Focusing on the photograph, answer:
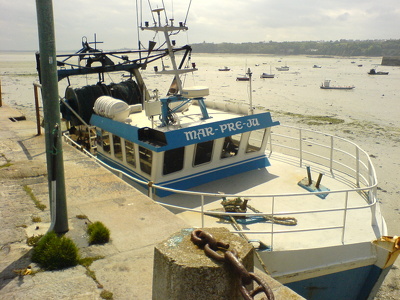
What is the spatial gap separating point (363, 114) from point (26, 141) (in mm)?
29582

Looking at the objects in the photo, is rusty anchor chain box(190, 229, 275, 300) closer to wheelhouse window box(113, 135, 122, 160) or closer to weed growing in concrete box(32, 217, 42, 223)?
weed growing in concrete box(32, 217, 42, 223)

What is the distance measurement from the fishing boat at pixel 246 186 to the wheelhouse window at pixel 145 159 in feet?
0.16

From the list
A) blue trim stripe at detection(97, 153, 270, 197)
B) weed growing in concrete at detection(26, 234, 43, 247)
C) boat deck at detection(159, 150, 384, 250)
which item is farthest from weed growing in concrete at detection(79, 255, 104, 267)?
blue trim stripe at detection(97, 153, 270, 197)

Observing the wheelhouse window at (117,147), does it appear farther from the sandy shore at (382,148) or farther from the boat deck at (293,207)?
the sandy shore at (382,148)

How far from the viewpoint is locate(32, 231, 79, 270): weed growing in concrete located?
4453mm

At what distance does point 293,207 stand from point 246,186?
4.92ft

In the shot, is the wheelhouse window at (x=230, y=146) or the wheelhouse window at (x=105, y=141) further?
the wheelhouse window at (x=105, y=141)

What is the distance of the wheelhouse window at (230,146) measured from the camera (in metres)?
10.1

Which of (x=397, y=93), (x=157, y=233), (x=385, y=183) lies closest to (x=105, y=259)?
(x=157, y=233)

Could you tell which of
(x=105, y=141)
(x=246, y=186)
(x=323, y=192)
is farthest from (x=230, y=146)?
(x=323, y=192)

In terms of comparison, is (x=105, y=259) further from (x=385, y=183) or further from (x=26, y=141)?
(x=385, y=183)

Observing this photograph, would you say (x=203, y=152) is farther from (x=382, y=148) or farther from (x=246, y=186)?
(x=382, y=148)

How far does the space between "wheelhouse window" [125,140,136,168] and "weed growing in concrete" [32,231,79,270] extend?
16.8ft

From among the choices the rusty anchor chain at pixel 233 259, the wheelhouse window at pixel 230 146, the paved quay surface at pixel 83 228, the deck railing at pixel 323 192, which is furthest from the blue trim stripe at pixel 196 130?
the rusty anchor chain at pixel 233 259
